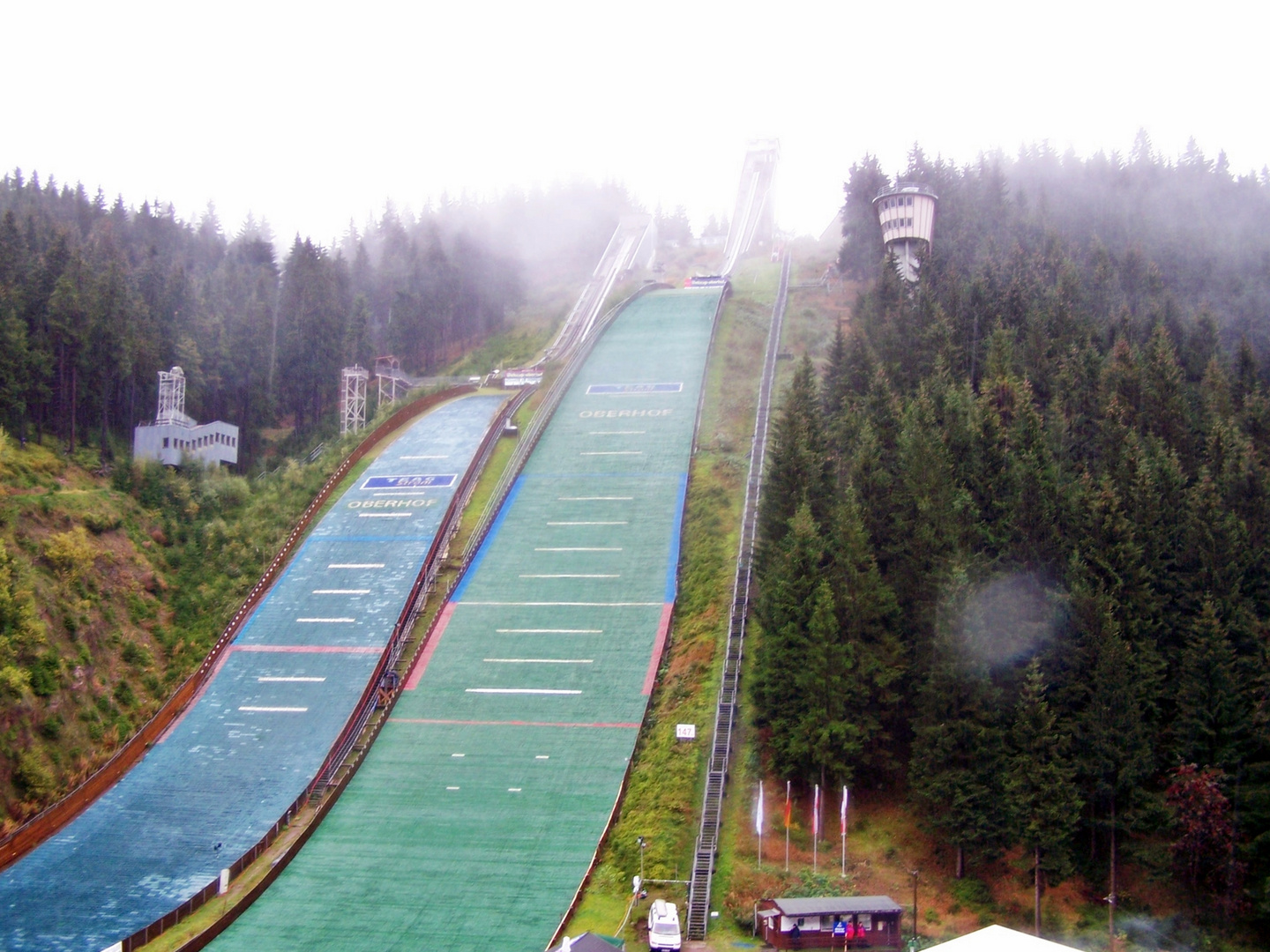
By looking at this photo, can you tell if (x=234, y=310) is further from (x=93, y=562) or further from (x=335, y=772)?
(x=335, y=772)

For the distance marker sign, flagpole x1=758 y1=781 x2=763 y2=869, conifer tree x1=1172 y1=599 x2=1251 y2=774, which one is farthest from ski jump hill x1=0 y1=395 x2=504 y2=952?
conifer tree x1=1172 y1=599 x2=1251 y2=774

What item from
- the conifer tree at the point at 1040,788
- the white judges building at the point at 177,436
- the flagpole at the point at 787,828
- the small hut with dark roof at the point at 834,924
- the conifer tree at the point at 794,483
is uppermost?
the white judges building at the point at 177,436

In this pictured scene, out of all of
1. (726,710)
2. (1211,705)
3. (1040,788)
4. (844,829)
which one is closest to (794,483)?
(726,710)

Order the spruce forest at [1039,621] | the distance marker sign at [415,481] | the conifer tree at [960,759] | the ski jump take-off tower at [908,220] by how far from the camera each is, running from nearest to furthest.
→ the spruce forest at [1039,621]
the conifer tree at [960,759]
the distance marker sign at [415,481]
the ski jump take-off tower at [908,220]

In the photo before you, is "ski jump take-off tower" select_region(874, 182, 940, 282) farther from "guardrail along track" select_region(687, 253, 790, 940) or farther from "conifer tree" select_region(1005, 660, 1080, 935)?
"conifer tree" select_region(1005, 660, 1080, 935)

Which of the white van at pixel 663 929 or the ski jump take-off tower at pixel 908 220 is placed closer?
the white van at pixel 663 929

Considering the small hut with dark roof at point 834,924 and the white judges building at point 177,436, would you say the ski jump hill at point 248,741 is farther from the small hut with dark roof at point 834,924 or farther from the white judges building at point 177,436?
the small hut with dark roof at point 834,924

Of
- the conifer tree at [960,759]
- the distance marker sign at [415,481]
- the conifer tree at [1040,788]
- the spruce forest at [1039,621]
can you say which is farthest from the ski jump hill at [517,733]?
the conifer tree at [1040,788]
